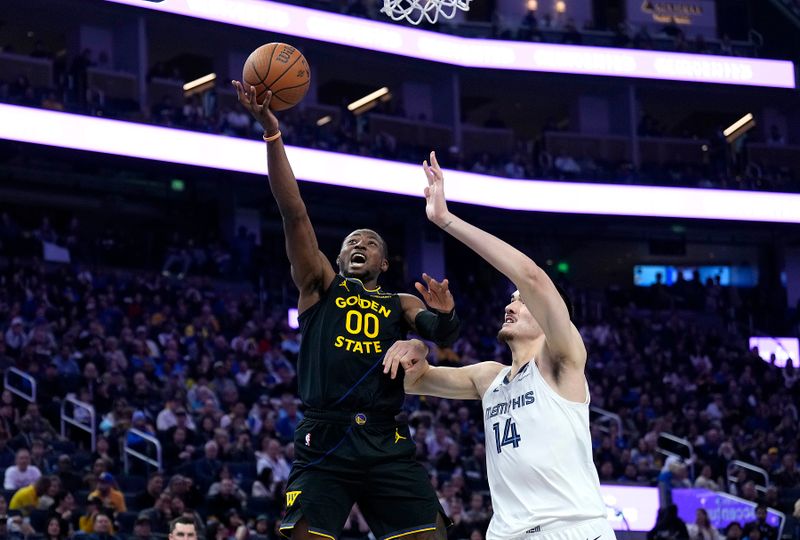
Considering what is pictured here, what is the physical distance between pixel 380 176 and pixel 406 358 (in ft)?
72.7

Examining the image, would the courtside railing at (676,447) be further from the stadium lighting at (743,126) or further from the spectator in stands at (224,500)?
the stadium lighting at (743,126)

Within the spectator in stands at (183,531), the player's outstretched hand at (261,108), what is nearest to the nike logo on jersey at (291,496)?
the player's outstretched hand at (261,108)

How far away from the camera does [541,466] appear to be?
566cm

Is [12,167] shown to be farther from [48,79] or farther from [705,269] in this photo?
[705,269]

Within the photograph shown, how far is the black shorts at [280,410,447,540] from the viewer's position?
6035mm

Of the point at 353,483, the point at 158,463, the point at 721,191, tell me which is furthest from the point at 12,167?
the point at 353,483

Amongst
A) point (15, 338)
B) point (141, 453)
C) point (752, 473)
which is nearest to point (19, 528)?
point (141, 453)

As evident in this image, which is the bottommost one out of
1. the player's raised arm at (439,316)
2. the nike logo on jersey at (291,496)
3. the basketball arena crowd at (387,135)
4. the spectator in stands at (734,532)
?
the spectator in stands at (734,532)

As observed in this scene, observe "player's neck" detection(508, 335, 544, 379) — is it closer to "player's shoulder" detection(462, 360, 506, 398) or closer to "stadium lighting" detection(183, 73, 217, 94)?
"player's shoulder" detection(462, 360, 506, 398)

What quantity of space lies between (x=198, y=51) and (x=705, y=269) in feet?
51.1

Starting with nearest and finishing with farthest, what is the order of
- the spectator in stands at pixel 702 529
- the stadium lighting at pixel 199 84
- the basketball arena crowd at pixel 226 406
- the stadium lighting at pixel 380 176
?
the basketball arena crowd at pixel 226 406, the spectator in stands at pixel 702 529, the stadium lighting at pixel 380 176, the stadium lighting at pixel 199 84

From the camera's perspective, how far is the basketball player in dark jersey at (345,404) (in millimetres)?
6043

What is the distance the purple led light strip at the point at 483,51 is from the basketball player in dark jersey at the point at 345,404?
21.4m

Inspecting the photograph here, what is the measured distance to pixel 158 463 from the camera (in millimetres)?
14945
